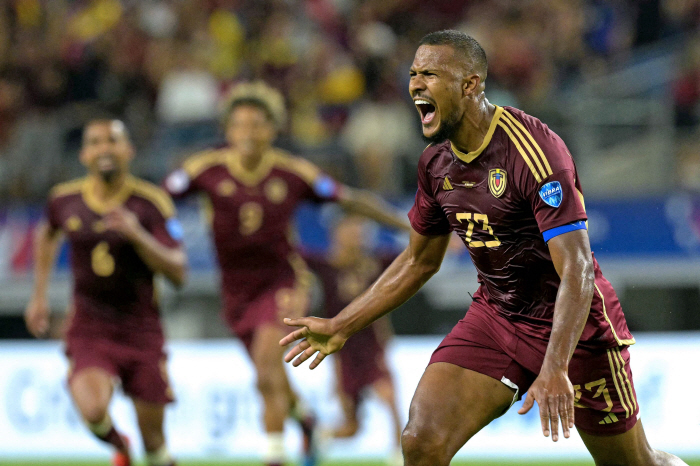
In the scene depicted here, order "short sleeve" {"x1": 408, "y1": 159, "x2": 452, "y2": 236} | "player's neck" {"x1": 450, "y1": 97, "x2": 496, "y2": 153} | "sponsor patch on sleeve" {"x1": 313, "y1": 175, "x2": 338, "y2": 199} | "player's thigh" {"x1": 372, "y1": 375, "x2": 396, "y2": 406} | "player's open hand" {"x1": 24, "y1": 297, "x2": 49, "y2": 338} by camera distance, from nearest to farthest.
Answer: "player's neck" {"x1": 450, "y1": 97, "x2": 496, "y2": 153} < "short sleeve" {"x1": 408, "y1": 159, "x2": 452, "y2": 236} < "player's open hand" {"x1": 24, "y1": 297, "x2": 49, "y2": 338} < "sponsor patch on sleeve" {"x1": 313, "y1": 175, "x2": 338, "y2": 199} < "player's thigh" {"x1": 372, "y1": 375, "x2": 396, "y2": 406}

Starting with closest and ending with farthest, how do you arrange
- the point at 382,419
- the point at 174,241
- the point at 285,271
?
the point at 174,241, the point at 285,271, the point at 382,419

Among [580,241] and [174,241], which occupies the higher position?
[174,241]

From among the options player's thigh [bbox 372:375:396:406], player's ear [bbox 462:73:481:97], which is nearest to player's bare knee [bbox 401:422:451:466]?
player's ear [bbox 462:73:481:97]

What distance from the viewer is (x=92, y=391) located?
6891 mm

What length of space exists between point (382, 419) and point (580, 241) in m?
7.36

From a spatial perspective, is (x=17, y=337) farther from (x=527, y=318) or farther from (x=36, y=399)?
(x=527, y=318)

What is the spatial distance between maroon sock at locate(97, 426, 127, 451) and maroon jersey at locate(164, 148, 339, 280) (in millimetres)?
1484

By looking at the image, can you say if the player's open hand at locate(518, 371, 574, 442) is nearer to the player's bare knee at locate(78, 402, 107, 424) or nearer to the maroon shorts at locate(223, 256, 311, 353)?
the player's bare knee at locate(78, 402, 107, 424)

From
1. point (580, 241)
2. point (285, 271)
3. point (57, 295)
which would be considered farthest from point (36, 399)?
point (580, 241)

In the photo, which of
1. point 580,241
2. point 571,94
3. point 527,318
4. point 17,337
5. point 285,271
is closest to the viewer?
point 580,241

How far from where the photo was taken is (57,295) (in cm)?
1263

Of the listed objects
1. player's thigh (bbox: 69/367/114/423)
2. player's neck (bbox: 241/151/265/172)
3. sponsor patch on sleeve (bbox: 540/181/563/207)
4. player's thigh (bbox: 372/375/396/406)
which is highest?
player's neck (bbox: 241/151/265/172)

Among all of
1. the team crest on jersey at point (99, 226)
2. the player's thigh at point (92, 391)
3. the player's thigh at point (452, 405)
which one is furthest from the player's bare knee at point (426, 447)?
the team crest on jersey at point (99, 226)

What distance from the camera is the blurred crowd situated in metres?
12.4
